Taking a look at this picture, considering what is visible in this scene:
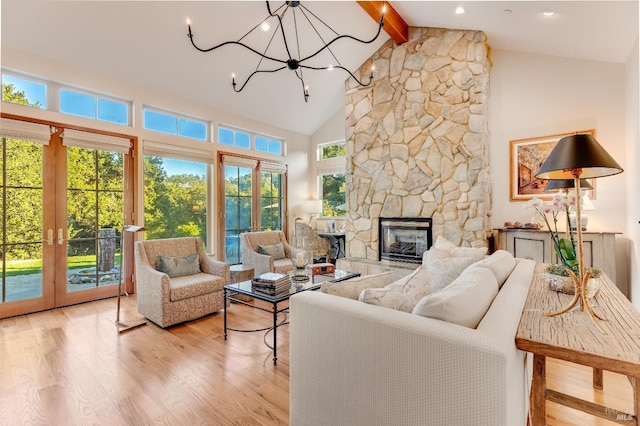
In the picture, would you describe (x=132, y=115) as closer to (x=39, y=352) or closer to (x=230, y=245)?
(x=230, y=245)

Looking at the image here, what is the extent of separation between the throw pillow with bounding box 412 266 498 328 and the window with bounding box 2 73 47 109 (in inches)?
186

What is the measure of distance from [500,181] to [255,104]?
4.24 meters

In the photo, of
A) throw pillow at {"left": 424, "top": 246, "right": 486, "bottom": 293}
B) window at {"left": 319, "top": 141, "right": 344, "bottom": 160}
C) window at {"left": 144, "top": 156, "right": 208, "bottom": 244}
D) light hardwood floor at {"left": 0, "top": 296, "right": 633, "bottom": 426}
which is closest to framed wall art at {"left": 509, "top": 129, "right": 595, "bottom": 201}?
light hardwood floor at {"left": 0, "top": 296, "right": 633, "bottom": 426}

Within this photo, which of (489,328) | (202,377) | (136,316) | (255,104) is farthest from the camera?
(255,104)

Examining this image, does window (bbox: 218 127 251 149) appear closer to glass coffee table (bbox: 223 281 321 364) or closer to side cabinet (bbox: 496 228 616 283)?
glass coffee table (bbox: 223 281 321 364)

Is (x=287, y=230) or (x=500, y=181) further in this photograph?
(x=287, y=230)

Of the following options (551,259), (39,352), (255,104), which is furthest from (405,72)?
(39,352)

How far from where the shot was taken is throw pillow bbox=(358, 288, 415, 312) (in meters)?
1.43

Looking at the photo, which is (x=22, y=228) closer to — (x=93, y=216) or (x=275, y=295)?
(x=93, y=216)

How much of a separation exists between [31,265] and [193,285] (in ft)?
6.73

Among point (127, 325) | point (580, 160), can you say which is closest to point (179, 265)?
point (127, 325)

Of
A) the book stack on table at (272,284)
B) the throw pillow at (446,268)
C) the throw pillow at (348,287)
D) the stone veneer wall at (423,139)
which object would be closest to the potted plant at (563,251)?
the throw pillow at (446,268)

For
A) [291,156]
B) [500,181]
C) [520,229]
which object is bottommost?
[520,229]

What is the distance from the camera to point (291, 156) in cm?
675
